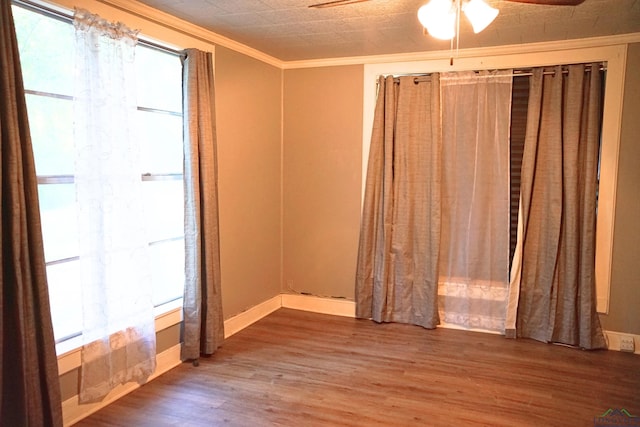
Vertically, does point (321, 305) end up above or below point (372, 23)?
below

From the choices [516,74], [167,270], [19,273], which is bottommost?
[167,270]

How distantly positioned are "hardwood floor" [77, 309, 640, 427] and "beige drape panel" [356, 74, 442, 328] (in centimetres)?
36

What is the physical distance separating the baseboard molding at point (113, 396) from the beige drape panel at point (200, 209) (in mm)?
87

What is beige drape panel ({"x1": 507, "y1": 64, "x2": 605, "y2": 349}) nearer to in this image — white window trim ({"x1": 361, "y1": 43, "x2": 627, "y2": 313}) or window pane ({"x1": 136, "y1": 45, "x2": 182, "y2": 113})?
white window trim ({"x1": 361, "y1": 43, "x2": 627, "y2": 313})

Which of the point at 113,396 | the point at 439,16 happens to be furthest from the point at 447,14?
the point at 113,396

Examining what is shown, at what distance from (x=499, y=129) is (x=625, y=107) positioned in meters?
0.91

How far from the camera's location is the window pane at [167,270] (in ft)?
10.9

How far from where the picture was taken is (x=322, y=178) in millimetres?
4570

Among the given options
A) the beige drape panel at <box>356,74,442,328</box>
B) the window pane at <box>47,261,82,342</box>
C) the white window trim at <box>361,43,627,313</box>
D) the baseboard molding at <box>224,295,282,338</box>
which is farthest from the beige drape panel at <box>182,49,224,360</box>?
the white window trim at <box>361,43,627,313</box>

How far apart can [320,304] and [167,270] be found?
1737 mm

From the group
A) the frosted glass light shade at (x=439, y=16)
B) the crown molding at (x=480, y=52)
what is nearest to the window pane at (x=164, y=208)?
the crown molding at (x=480, y=52)

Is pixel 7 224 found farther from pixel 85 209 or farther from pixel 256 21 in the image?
pixel 256 21

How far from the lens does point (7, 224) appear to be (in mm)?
2121

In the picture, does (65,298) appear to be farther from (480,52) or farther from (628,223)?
(628,223)
